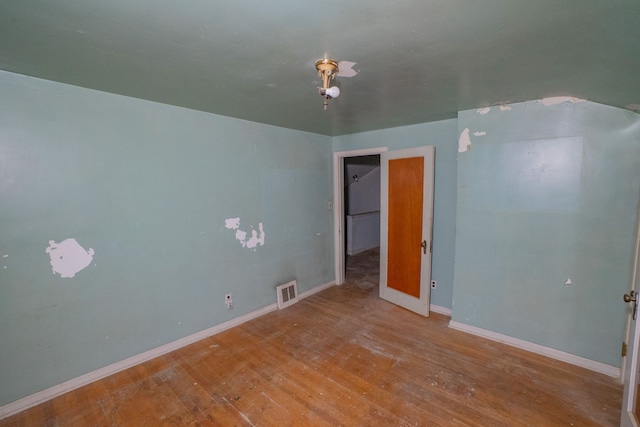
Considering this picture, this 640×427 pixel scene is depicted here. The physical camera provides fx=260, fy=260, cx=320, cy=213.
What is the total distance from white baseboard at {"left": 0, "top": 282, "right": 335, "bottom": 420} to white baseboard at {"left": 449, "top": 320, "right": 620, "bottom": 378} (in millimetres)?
2367

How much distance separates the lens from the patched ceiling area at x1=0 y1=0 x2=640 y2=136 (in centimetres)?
105

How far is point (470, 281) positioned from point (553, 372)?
0.91m

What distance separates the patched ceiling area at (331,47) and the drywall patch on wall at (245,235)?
1.27 metres

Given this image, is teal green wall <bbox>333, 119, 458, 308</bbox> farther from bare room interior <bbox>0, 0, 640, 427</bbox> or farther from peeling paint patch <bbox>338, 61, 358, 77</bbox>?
peeling paint patch <bbox>338, 61, 358, 77</bbox>

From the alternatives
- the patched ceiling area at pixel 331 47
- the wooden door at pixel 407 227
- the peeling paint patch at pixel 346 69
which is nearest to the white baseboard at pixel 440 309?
the wooden door at pixel 407 227

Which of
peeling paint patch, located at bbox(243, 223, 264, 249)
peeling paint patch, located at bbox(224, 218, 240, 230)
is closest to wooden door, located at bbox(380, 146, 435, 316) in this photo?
peeling paint patch, located at bbox(243, 223, 264, 249)

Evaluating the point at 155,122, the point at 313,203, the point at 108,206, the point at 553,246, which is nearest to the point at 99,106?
the point at 155,122

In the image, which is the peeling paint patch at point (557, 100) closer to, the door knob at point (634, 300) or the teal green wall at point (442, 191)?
the teal green wall at point (442, 191)

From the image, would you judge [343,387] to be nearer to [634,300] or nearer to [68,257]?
[634,300]

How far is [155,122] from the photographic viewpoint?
91.3 inches

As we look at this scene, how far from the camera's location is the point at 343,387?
2018 millimetres

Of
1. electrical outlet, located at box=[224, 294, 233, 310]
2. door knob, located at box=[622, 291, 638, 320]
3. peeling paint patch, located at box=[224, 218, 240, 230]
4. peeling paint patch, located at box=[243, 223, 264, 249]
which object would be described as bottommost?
electrical outlet, located at box=[224, 294, 233, 310]

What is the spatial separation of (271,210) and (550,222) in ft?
9.26

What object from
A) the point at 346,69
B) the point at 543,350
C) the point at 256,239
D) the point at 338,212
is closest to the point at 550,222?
the point at 543,350
